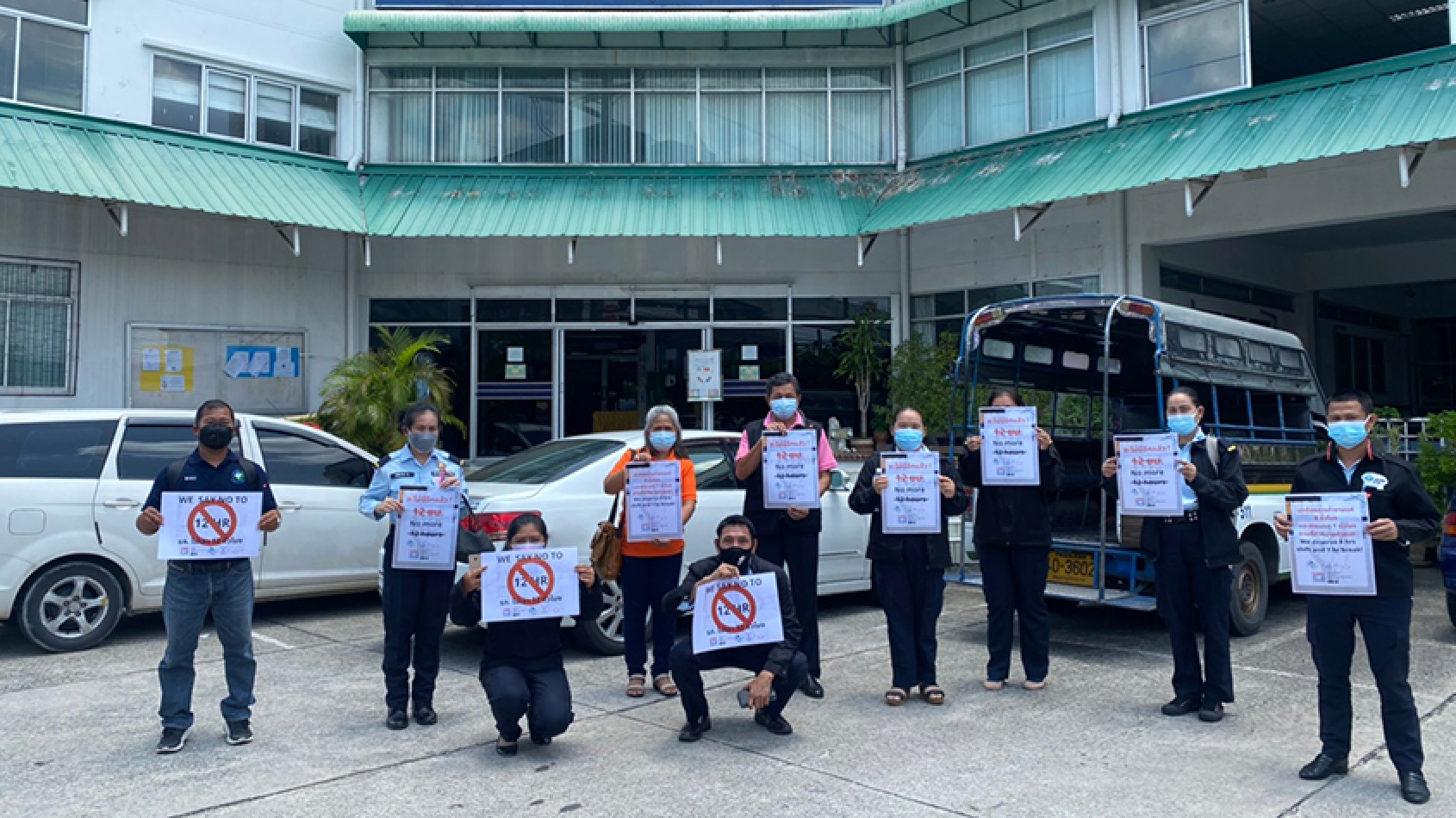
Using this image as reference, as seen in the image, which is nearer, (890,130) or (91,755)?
(91,755)

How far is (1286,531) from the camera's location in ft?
16.3

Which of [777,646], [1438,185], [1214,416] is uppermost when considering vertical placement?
[1438,185]

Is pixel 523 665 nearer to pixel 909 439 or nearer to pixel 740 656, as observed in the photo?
pixel 740 656

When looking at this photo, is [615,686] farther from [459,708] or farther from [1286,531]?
[1286,531]

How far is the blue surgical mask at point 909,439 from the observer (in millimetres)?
6371

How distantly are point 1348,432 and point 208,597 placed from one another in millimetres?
5513

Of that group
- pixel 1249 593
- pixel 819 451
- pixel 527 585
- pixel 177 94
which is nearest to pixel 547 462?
pixel 819 451

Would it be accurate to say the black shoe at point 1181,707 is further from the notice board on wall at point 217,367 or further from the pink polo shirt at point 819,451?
the notice board on wall at point 217,367

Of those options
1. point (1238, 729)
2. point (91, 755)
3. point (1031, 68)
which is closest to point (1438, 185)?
point (1031, 68)

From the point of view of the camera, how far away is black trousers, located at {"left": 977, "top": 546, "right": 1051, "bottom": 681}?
6488 millimetres

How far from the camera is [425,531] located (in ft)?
18.6

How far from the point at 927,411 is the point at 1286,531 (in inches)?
398

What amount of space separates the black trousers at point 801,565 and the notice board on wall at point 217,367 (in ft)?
37.3

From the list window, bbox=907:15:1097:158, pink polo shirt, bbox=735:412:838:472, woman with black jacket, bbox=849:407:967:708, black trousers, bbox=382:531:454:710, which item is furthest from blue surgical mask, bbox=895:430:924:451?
window, bbox=907:15:1097:158
